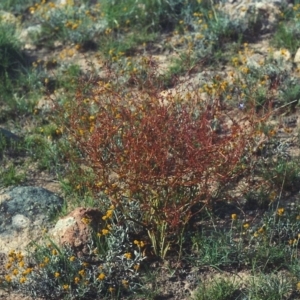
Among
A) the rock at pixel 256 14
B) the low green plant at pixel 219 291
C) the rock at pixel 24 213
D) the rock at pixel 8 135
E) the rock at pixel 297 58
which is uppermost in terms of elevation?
the rock at pixel 256 14

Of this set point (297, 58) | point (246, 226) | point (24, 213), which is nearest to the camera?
point (246, 226)

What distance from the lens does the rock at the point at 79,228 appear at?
538 cm

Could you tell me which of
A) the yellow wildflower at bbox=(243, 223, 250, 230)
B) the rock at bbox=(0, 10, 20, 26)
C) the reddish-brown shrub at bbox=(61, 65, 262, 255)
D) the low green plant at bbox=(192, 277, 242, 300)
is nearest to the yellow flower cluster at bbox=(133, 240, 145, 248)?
the reddish-brown shrub at bbox=(61, 65, 262, 255)

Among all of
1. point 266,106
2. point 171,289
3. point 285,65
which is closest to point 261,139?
point 266,106

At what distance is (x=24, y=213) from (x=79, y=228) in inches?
25.2

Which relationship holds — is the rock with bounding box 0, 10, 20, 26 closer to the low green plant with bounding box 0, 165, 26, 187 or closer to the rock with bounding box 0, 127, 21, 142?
the rock with bounding box 0, 127, 21, 142

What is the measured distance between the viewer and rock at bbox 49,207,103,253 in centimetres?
538

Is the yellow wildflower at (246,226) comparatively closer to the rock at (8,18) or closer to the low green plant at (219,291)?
the low green plant at (219,291)

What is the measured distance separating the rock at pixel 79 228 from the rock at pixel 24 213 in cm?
31

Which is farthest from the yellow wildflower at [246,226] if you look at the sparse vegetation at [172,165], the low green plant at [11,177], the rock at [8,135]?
the rock at [8,135]

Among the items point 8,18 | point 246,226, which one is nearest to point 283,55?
point 246,226

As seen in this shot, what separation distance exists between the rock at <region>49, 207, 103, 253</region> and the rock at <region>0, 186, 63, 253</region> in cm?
31

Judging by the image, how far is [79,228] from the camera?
17.7ft

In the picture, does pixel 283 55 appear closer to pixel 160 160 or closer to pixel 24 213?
pixel 160 160
